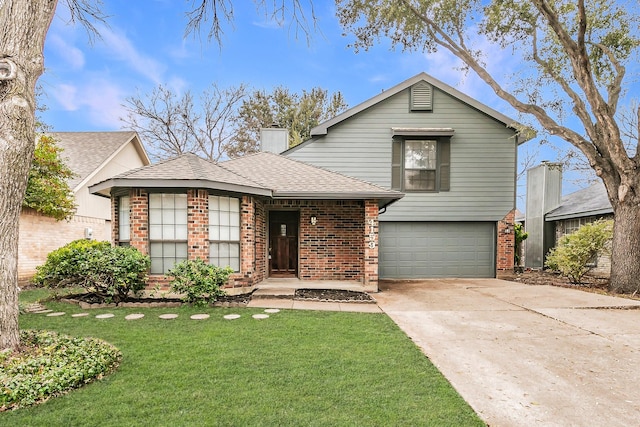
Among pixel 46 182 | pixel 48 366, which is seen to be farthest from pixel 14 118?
pixel 46 182

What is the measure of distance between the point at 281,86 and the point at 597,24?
63.9 ft

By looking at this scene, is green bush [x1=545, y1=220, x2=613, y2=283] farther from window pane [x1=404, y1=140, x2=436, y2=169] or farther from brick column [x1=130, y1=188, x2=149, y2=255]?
brick column [x1=130, y1=188, x2=149, y2=255]

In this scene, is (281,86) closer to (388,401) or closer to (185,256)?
(185,256)

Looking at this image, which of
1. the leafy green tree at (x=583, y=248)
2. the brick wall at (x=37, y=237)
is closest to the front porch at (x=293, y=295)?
the leafy green tree at (x=583, y=248)

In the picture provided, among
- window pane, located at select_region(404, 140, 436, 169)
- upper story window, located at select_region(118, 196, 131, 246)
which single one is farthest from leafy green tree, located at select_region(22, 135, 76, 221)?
window pane, located at select_region(404, 140, 436, 169)

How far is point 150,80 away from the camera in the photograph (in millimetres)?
21531

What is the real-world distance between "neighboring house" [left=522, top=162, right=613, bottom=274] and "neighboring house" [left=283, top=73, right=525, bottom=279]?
13.3 feet

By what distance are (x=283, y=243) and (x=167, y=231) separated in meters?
3.54

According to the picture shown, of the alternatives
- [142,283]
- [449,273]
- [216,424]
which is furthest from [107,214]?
[216,424]

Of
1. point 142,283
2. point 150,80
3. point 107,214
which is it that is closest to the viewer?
point 142,283

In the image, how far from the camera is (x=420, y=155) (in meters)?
11.5

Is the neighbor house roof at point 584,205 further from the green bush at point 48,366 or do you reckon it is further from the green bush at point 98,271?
the green bush at point 48,366

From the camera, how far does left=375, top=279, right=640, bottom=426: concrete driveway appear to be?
3010 millimetres

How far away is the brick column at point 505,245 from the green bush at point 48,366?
36.6 feet
